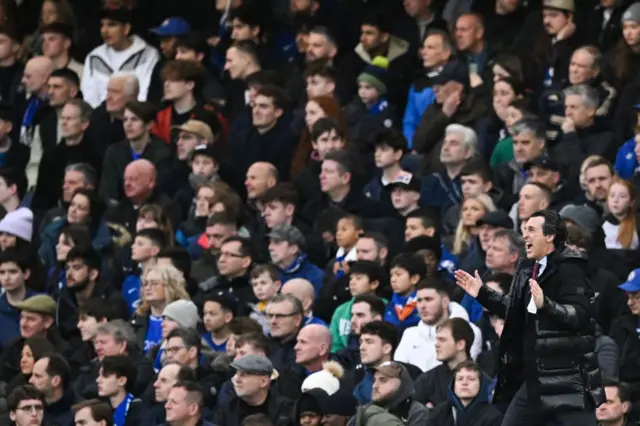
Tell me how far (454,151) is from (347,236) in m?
1.18

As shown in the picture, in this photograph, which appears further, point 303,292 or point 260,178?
point 260,178

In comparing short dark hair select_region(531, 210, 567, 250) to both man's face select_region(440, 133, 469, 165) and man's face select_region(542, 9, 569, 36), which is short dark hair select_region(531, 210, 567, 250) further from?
man's face select_region(542, 9, 569, 36)

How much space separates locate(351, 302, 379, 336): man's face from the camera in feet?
48.0

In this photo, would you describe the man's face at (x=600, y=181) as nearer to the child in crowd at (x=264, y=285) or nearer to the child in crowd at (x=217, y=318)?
the child in crowd at (x=264, y=285)

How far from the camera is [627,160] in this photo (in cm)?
1576

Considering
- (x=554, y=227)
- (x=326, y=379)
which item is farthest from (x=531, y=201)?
(x=554, y=227)

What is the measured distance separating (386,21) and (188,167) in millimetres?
2404

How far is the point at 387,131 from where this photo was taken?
55.4 feet

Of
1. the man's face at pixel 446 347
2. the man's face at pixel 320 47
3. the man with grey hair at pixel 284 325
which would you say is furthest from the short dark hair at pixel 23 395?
the man's face at pixel 320 47

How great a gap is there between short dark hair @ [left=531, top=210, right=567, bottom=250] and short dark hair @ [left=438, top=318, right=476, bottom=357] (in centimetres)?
251

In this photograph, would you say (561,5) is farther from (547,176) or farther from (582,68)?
(547,176)

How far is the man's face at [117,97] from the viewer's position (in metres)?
19.0

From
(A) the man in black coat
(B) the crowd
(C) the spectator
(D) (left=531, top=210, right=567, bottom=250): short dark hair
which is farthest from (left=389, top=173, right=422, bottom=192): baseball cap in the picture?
(D) (left=531, top=210, right=567, bottom=250): short dark hair

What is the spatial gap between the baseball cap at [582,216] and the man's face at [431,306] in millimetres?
1079
